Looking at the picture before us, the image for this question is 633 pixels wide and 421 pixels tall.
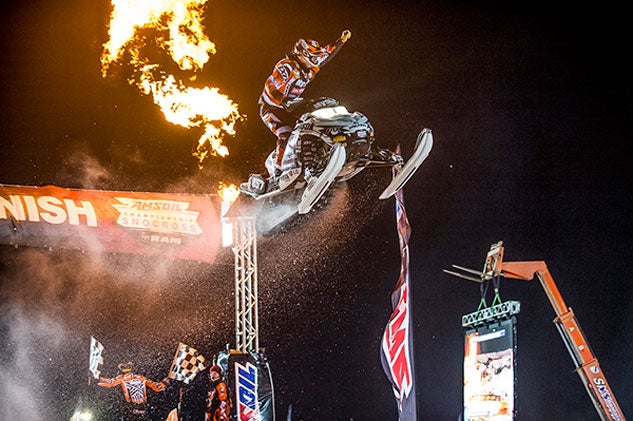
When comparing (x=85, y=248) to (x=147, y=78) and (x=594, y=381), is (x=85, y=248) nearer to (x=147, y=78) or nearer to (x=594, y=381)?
(x=147, y=78)

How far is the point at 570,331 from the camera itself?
31.5 feet

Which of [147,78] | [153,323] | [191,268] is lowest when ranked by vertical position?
[153,323]

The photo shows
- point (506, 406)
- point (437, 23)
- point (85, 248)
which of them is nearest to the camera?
point (506, 406)

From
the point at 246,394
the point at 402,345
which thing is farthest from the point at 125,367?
the point at 402,345

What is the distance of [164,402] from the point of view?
991cm

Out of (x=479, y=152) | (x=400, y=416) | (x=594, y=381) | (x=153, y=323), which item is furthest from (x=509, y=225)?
(x=153, y=323)

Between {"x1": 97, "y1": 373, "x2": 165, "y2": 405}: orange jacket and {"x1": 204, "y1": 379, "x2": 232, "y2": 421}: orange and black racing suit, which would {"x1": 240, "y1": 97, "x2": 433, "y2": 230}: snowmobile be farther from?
{"x1": 97, "y1": 373, "x2": 165, "y2": 405}: orange jacket

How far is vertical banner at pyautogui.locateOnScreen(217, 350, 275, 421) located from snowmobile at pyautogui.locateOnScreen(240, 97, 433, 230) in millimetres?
1966

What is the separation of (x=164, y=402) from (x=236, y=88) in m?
4.41

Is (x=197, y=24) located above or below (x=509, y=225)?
above

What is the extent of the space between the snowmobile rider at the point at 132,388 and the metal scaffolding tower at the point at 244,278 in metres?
1.48

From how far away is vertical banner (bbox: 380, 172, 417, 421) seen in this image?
31.2ft

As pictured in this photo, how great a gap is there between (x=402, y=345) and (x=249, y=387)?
7.31 ft

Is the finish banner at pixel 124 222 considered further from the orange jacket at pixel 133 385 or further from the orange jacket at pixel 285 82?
the orange jacket at pixel 133 385
